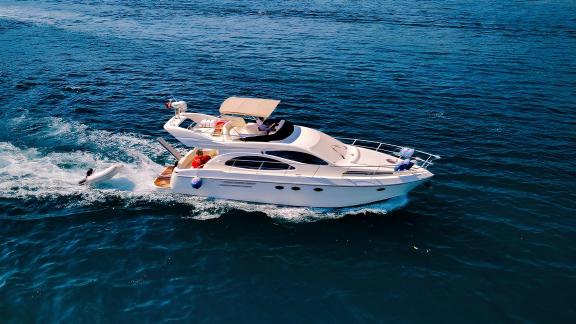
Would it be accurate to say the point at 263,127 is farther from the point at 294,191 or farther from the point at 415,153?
the point at 415,153

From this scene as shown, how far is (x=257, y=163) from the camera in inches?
904

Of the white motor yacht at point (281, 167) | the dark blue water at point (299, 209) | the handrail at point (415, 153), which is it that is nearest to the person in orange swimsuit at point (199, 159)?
the white motor yacht at point (281, 167)

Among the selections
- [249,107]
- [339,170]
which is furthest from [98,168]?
[339,170]

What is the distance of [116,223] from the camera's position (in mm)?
22234

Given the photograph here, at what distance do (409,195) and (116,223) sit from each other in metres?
15.6

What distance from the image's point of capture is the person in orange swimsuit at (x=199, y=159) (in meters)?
23.5

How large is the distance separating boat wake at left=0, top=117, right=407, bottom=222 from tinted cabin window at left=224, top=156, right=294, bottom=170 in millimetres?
2096

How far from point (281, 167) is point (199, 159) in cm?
462

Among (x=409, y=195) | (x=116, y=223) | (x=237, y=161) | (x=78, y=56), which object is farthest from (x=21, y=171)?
(x=78, y=56)

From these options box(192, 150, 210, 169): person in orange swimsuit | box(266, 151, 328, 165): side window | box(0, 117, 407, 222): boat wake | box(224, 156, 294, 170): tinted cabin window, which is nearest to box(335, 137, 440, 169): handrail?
box(0, 117, 407, 222): boat wake

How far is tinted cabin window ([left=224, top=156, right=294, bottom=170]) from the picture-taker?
22.7m

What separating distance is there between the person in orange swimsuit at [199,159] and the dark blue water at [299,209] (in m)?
2.30

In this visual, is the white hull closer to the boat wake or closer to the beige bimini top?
the boat wake

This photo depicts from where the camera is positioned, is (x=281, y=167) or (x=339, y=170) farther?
(x=281, y=167)
